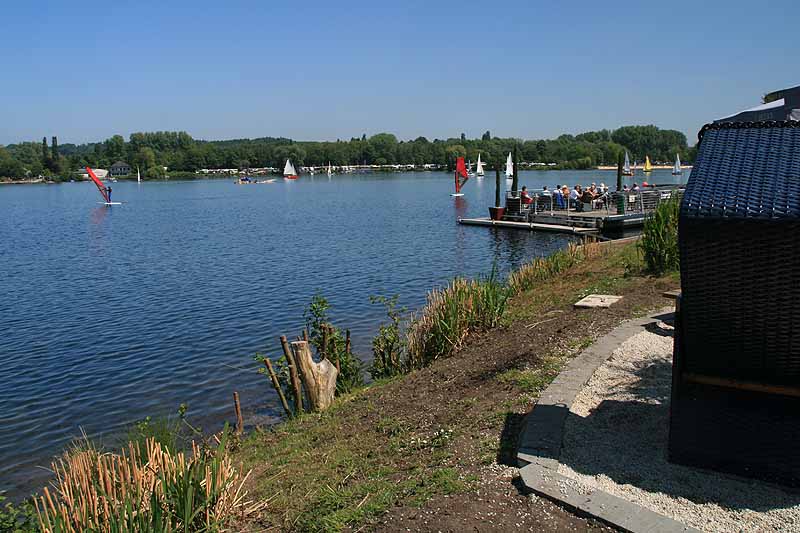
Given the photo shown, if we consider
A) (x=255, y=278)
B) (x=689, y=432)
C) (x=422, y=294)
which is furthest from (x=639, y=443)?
(x=255, y=278)

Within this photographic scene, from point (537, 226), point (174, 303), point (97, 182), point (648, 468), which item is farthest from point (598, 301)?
point (97, 182)

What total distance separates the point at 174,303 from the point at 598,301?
11.7m

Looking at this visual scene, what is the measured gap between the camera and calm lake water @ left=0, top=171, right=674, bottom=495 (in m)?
10.1

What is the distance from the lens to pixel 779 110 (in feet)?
16.2

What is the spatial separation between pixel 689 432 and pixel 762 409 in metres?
0.45

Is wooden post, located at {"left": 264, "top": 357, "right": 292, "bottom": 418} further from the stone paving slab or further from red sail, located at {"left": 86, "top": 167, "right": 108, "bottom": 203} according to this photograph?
red sail, located at {"left": 86, "top": 167, "right": 108, "bottom": 203}

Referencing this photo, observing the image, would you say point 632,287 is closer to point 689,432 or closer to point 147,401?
point 689,432

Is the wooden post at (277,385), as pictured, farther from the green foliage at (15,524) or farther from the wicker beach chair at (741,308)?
the wicker beach chair at (741,308)

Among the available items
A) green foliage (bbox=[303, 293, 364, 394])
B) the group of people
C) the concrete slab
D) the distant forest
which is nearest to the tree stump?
green foliage (bbox=[303, 293, 364, 394])

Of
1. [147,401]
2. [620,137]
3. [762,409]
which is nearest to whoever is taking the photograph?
[762,409]

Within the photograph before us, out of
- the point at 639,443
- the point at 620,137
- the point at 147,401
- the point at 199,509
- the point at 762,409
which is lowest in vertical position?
the point at 147,401

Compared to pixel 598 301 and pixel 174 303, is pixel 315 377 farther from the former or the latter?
pixel 174 303

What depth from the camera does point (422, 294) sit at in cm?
1753

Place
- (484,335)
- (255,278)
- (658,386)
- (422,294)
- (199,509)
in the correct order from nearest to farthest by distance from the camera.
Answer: (199,509), (658,386), (484,335), (422,294), (255,278)
